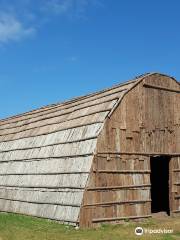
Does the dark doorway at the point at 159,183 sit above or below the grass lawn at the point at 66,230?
above

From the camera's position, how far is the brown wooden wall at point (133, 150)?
73.2 ft

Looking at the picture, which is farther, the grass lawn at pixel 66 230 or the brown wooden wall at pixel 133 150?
the brown wooden wall at pixel 133 150

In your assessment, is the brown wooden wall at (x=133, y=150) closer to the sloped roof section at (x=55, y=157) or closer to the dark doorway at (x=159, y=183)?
the sloped roof section at (x=55, y=157)

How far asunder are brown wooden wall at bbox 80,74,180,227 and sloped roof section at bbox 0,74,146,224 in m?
0.60

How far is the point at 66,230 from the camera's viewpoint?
67.0 feet

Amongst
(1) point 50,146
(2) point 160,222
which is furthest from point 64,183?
(2) point 160,222

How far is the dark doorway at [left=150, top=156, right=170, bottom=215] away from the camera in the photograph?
2908 centimetres

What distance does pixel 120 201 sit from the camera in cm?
2305

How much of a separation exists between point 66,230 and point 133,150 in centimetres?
657

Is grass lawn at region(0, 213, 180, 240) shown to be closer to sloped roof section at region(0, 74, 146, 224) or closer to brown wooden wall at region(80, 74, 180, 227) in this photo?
brown wooden wall at region(80, 74, 180, 227)

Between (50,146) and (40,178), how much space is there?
2.19 metres

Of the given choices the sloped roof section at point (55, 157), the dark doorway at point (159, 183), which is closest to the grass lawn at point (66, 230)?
the sloped roof section at point (55, 157)

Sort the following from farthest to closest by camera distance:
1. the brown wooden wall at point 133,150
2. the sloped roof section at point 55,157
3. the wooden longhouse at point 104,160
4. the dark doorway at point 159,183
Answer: the dark doorway at point 159,183 → the sloped roof section at point 55,157 → the wooden longhouse at point 104,160 → the brown wooden wall at point 133,150

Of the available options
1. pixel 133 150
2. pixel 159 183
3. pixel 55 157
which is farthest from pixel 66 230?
pixel 159 183
